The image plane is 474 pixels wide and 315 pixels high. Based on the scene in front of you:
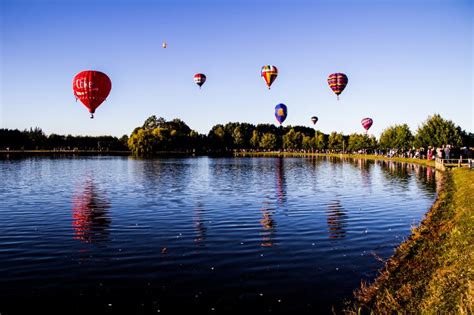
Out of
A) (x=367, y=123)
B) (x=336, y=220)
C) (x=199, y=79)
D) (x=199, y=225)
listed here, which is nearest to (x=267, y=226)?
(x=199, y=225)

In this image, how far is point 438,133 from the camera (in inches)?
3187

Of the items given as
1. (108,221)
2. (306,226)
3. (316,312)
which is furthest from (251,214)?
(316,312)

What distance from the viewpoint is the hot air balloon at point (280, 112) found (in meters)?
116

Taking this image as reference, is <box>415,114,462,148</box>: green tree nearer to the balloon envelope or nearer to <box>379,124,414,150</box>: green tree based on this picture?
<box>379,124,414,150</box>: green tree

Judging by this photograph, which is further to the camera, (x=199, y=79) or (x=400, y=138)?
(x=400, y=138)

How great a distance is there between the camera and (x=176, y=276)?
13688mm

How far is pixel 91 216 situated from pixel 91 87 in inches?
1031

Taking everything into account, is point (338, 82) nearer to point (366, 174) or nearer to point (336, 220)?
point (366, 174)

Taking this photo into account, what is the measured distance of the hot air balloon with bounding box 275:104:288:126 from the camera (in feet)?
381

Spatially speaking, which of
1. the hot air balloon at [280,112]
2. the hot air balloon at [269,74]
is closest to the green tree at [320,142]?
the hot air balloon at [280,112]

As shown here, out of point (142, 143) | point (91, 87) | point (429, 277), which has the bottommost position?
point (429, 277)

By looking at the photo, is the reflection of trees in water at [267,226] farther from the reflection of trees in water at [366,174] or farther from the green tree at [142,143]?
the green tree at [142,143]

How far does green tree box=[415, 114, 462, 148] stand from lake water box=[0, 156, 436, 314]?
168ft

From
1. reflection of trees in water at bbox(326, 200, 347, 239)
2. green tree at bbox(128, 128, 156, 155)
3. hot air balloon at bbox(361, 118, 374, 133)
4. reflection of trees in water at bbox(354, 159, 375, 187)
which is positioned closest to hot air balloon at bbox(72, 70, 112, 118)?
reflection of trees in water at bbox(354, 159, 375, 187)
